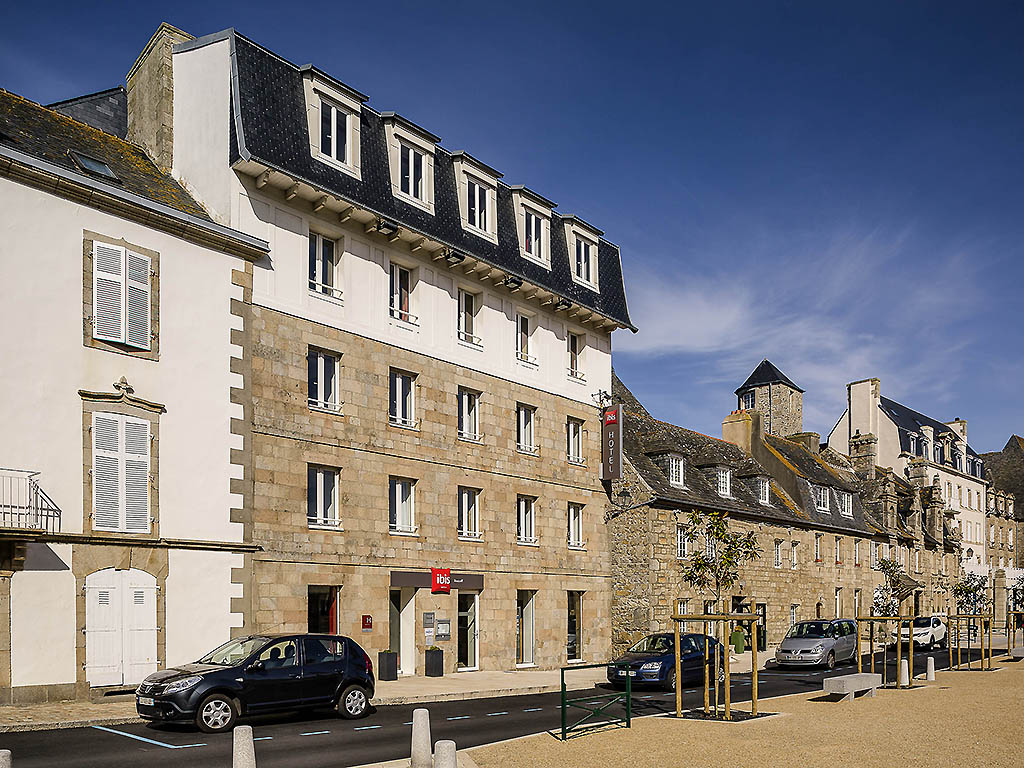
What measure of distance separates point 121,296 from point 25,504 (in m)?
4.31

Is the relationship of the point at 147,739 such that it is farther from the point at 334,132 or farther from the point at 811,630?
the point at 811,630

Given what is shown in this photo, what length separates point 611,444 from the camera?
1375 inches

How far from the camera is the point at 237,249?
2312 cm

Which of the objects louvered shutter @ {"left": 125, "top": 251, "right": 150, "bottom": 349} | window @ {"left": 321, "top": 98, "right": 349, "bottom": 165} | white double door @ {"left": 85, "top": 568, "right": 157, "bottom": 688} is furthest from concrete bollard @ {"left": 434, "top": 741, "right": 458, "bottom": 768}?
window @ {"left": 321, "top": 98, "right": 349, "bottom": 165}

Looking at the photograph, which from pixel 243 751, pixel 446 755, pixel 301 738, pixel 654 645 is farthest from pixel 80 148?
pixel 654 645

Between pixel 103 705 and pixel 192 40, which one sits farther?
pixel 192 40

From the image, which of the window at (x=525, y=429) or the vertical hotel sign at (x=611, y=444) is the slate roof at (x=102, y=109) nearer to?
the window at (x=525, y=429)

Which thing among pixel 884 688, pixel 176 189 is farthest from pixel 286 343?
pixel 884 688

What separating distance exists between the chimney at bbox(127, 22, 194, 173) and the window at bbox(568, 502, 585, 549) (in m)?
16.0

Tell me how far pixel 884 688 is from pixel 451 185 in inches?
649

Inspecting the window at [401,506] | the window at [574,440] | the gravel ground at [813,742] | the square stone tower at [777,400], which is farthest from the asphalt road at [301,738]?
the square stone tower at [777,400]

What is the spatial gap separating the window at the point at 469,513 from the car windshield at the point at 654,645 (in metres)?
5.20

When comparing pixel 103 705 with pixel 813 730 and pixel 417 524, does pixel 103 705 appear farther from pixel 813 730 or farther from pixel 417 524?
pixel 813 730

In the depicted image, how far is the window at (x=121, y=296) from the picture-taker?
20266 millimetres
